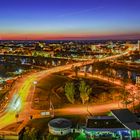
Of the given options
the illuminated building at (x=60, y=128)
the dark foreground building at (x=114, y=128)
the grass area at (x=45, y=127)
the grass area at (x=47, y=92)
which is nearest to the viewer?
the dark foreground building at (x=114, y=128)

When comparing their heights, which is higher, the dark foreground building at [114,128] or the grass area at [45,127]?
the dark foreground building at [114,128]

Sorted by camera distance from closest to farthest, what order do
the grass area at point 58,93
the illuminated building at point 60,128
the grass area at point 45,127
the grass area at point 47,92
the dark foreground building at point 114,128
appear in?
the dark foreground building at point 114,128 < the grass area at point 45,127 < the illuminated building at point 60,128 < the grass area at point 47,92 < the grass area at point 58,93

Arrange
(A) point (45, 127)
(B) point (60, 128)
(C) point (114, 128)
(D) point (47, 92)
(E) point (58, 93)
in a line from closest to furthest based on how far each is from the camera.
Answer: (C) point (114, 128) < (B) point (60, 128) < (A) point (45, 127) < (E) point (58, 93) < (D) point (47, 92)

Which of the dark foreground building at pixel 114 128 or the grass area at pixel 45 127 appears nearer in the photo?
the dark foreground building at pixel 114 128

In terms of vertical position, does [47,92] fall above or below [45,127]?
above

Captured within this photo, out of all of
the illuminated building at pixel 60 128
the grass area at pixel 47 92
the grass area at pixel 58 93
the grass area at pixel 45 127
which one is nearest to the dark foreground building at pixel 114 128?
the grass area at pixel 45 127

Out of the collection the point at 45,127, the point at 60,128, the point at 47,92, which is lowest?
the point at 45,127

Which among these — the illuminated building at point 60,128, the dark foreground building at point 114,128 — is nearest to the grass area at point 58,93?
the illuminated building at point 60,128

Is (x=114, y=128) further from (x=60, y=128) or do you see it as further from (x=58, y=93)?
(x=58, y=93)

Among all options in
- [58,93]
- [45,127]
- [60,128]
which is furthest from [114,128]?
[58,93]

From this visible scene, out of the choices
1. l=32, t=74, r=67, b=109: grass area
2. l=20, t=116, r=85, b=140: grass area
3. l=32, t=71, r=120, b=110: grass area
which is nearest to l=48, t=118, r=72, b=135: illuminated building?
l=20, t=116, r=85, b=140: grass area

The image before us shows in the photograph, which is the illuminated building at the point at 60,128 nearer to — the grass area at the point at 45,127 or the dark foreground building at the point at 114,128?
the grass area at the point at 45,127

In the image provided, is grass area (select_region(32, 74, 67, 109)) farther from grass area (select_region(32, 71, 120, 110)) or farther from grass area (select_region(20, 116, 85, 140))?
grass area (select_region(20, 116, 85, 140))
